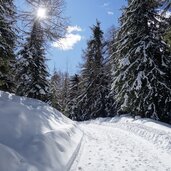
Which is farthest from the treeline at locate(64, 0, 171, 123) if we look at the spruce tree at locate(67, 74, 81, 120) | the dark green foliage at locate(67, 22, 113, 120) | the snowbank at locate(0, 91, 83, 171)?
the spruce tree at locate(67, 74, 81, 120)

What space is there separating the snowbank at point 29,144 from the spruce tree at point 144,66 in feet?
39.7

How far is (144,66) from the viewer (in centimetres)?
2139

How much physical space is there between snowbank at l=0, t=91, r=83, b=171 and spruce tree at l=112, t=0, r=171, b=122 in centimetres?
1212

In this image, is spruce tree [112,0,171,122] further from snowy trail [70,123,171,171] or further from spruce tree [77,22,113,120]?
spruce tree [77,22,113,120]

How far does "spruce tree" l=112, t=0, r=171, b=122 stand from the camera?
20.7m

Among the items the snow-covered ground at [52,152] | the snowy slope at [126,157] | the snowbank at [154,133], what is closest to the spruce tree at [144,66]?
the snowbank at [154,133]

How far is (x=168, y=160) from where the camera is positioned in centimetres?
959

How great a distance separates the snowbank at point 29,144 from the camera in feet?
20.3

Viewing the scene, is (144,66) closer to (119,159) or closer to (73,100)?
(119,159)

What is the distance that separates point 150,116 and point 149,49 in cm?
499

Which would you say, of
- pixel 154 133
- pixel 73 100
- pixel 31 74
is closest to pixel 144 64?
pixel 154 133

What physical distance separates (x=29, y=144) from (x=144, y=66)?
15.4 m

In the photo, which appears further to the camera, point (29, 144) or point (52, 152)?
point (52, 152)

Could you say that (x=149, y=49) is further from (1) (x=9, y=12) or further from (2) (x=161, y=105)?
(1) (x=9, y=12)
